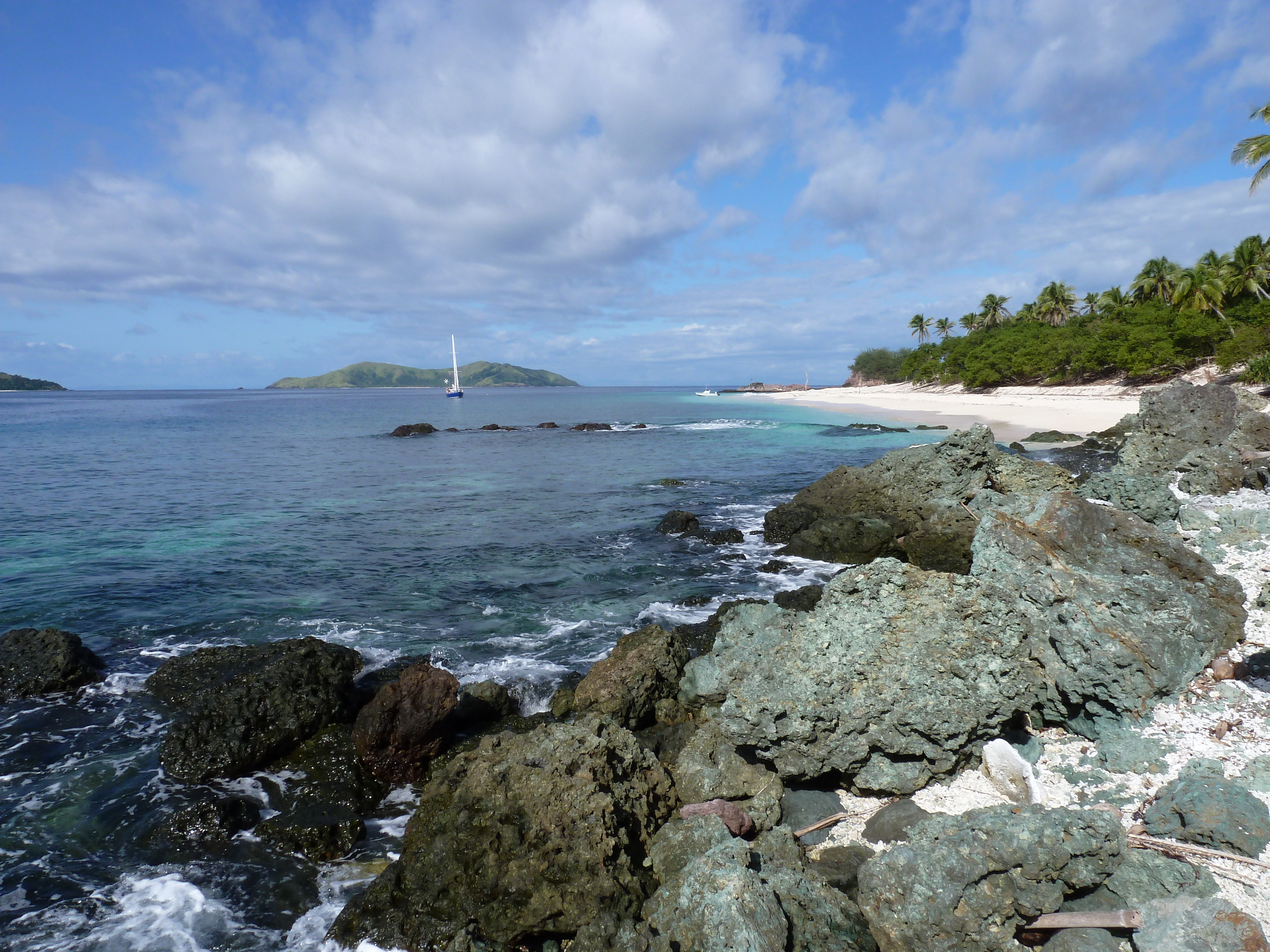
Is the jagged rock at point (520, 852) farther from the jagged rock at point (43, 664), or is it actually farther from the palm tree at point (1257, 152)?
the palm tree at point (1257, 152)

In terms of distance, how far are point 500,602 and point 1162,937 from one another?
11525mm

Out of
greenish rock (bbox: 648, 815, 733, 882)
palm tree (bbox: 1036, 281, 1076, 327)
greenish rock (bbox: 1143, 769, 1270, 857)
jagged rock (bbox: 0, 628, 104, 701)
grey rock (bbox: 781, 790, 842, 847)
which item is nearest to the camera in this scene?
greenish rock (bbox: 1143, 769, 1270, 857)

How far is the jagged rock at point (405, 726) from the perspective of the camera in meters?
7.75

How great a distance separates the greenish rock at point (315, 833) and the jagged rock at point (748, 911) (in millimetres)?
3588

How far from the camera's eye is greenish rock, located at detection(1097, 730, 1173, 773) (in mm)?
5500

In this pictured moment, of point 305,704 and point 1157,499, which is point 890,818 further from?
point 1157,499

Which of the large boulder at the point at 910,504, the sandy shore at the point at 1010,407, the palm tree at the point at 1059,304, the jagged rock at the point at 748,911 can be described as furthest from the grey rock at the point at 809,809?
the palm tree at the point at 1059,304

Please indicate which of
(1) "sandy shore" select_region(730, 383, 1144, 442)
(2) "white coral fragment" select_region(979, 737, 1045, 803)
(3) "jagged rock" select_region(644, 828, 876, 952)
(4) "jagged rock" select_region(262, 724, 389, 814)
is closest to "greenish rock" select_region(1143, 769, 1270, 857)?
(2) "white coral fragment" select_region(979, 737, 1045, 803)

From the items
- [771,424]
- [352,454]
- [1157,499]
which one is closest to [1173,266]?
[771,424]

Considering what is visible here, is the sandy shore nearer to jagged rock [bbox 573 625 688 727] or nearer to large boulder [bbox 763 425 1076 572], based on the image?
large boulder [bbox 763 425 1076 572]

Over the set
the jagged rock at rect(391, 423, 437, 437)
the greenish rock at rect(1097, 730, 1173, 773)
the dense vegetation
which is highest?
the dense vegetation

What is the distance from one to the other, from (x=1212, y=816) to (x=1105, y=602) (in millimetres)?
2452

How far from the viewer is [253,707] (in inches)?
323

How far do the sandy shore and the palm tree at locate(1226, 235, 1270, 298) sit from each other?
10.8 m
